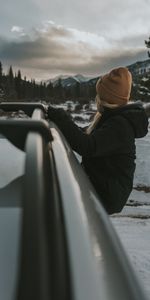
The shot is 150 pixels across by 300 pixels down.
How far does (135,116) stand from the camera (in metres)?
3.60

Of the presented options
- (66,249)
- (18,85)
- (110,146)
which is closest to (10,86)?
(18,85)

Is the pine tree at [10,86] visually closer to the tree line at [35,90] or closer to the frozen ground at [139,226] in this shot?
the tree line at [35,90]

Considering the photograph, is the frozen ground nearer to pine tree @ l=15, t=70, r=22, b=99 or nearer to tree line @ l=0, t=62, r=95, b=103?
tree line @ l=0, t=62, r=95, b=103

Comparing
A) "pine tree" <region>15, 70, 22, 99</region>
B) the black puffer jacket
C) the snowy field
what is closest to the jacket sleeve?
the black puffer jacket

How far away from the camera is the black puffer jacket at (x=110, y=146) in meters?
3.39

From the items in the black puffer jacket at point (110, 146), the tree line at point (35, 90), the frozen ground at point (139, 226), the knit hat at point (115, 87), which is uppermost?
the knit hat at point (115, 87)

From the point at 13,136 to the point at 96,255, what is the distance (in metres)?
0.79

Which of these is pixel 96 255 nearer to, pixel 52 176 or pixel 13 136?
pixel 52 176

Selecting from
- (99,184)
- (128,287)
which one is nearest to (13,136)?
(128,287)

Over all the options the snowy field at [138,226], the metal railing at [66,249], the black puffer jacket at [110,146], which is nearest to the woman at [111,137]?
the black puffer jacket at [110,146]

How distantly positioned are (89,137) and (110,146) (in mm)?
157

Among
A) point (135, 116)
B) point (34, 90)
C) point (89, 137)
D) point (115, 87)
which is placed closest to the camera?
point (89, 137)

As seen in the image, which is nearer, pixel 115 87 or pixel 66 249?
pixel 66 249

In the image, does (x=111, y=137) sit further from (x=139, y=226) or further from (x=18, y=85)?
(x=18, y=85)
